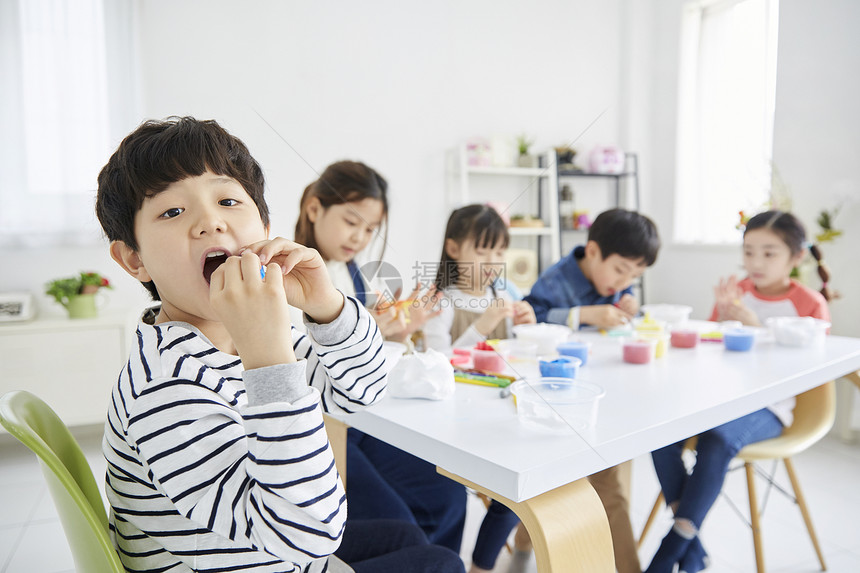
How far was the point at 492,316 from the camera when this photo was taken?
4.73 ft

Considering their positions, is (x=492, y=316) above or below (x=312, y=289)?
below

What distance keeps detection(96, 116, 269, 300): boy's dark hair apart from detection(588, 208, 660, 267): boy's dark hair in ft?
4.13

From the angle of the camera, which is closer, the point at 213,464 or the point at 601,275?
the point at 213,464

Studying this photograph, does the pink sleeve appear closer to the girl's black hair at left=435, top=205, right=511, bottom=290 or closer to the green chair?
the girl's black hair at left=435, top=205, right=511, bottom=290

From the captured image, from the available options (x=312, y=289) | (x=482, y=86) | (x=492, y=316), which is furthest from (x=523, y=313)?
(x=482, y=86)

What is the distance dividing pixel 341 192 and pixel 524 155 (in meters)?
2.12

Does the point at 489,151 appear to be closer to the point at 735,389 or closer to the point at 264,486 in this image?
the point at 735,389

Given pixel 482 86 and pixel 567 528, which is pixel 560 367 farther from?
pixel 482 86

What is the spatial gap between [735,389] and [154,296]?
946 millimetres

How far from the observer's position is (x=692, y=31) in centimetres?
304

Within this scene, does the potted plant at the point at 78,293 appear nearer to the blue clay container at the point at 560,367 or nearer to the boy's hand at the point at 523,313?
the boy's hand at the point at 523,313

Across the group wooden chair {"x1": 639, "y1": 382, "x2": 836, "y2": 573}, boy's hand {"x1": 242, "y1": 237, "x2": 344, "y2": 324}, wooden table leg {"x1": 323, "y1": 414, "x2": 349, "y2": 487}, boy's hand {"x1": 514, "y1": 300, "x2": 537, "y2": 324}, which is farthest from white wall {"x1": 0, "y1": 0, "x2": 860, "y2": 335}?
wooden chair {"x1": 639, "y1": 382, "x2": 836, "y2": 573}

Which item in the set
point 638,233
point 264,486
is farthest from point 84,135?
point 264,486

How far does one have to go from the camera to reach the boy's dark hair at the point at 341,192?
130cm
